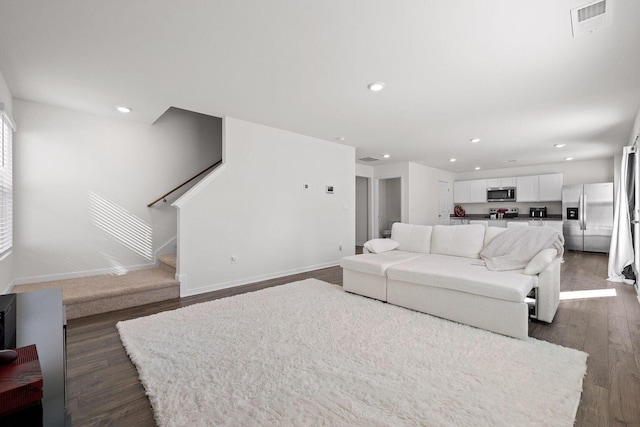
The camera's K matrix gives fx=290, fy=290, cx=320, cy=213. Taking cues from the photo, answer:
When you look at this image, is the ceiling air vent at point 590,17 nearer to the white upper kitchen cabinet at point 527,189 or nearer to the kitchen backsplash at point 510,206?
the white upper kitchen cabinet at point 527,189

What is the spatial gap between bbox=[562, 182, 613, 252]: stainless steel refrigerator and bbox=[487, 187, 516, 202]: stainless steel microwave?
1.19 m

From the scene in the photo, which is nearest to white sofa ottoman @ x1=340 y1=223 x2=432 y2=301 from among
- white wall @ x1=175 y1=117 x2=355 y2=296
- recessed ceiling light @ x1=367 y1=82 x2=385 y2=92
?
white wall @ x1=175 y1=117 x2=355 y2=296

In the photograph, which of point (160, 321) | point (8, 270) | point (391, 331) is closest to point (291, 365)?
point (391, 331)

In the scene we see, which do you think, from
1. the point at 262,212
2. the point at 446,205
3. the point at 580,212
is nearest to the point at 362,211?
the point at 446,205

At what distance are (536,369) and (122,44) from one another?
382cm

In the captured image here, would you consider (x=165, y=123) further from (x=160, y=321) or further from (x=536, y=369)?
(x=536, y=369)

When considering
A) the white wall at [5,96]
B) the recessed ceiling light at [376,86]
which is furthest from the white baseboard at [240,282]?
the recessed ceiling light at [376,86]

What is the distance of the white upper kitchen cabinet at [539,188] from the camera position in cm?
772

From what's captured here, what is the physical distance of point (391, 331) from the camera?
255 cm

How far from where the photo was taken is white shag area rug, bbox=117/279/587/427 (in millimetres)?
1532

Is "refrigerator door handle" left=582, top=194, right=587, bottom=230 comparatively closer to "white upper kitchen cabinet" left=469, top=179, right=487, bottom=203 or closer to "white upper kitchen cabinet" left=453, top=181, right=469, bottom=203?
"white upper kitchen cabinet" left=469, top=179, right=487, bottom=203

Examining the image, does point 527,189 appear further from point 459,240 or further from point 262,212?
point 262,212

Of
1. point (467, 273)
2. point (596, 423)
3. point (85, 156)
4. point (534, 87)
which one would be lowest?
point (596, 423)

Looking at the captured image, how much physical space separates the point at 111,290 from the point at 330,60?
10.8 feet
